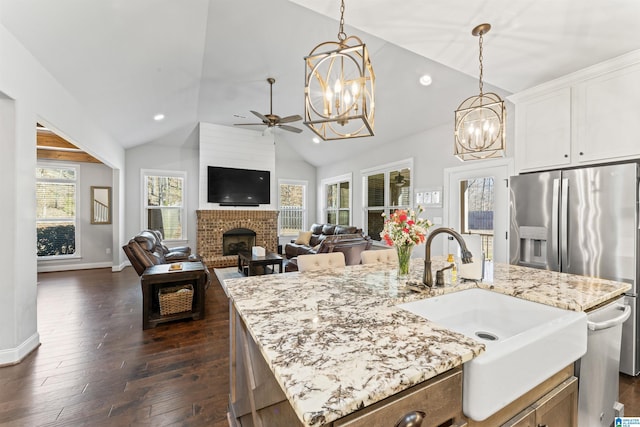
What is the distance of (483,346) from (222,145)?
7033 millimetres

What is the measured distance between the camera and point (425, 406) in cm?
74

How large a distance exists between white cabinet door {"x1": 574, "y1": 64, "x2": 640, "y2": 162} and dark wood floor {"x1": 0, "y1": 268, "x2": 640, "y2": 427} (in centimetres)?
190

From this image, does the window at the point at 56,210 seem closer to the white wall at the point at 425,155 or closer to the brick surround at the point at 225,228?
the brick surround at the point at 225,228

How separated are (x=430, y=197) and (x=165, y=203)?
6355 mm

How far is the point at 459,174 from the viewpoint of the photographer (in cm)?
438

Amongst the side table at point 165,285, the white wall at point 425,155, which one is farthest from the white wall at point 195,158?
the side table at point 165,285

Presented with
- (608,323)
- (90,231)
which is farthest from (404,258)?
(90,231)

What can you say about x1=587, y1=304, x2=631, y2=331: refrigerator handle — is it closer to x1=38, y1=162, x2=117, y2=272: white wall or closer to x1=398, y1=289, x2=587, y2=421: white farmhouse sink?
Answer: x1=398, y1=289, x2=587, y2=421: white farmhouse sink

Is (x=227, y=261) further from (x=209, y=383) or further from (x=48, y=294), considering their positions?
(x=209, y=383)

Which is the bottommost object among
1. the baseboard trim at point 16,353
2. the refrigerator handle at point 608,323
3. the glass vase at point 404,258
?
the baseboard trim at point 16,353

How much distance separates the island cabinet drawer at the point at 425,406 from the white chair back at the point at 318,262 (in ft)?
4.43

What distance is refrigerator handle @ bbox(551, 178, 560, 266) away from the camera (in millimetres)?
2480

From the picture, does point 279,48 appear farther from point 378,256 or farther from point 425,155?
point 378,256

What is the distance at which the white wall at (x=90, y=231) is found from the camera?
596 centimetres
